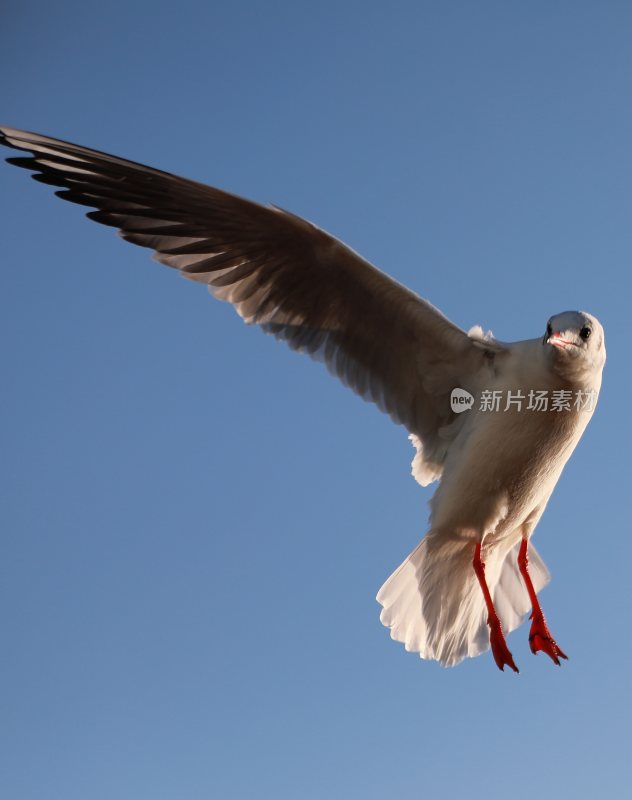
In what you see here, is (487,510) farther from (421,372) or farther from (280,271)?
(280,271)

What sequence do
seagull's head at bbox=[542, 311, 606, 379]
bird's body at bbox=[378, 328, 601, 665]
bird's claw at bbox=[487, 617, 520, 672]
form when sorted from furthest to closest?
bird's claw at bbox=[487, 617, 520, 672]
bird's body at bbox=[378, 328, 601, 665]
seagull's head at bbox=[542, 311, 606, 379]

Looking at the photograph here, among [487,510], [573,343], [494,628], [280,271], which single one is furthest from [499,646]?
[280,271]

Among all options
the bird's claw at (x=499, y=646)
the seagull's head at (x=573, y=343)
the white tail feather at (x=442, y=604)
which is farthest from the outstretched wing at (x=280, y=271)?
the bird's claw at (x=499, y=646)

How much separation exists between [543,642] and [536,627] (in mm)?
104

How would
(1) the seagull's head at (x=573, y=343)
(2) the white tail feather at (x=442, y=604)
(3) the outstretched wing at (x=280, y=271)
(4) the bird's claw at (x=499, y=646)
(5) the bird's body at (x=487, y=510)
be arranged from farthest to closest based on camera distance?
(2) the white tail feather at (x=442, y=604), (4) the bird's claw at (x=499, y=646), (3) the outstretched wing at (x=280, y=271), (5) the bird's body at (x=487, y=510), (1) the seagull's head at (x=573, y=343)

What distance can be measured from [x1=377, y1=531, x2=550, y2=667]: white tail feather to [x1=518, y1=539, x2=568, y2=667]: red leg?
0.22 feet

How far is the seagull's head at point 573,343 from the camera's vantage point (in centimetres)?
504

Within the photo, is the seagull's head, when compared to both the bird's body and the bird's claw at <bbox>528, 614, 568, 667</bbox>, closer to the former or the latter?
the bird's body

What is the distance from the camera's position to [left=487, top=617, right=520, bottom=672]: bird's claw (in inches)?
228

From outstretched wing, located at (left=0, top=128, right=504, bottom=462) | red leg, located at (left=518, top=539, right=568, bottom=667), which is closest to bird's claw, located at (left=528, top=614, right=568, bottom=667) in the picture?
red leg, located at (left=518, top=539, right=568, bottom=667)

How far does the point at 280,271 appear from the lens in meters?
5.91

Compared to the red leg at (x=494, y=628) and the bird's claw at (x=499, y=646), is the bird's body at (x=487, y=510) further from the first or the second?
the bird's claw at (x=499, y=646)

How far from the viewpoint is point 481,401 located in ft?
18.6

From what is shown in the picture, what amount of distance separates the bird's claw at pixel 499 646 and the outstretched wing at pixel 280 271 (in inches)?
42.8
